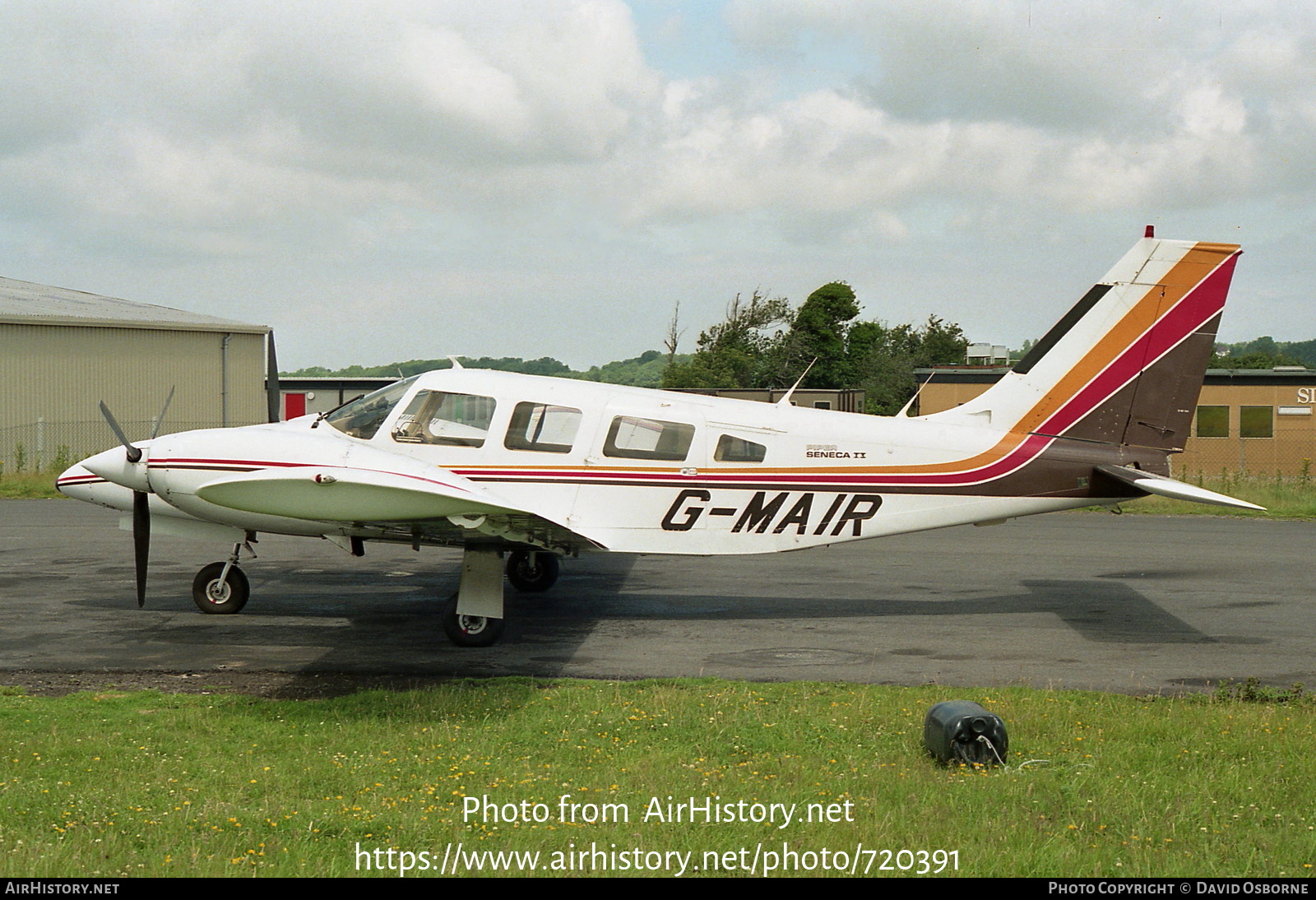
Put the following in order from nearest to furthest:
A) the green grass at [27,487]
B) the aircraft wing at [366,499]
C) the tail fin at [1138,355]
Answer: the aircraft wing at [366,499] < the tail fin at [1138,355] < the green grass at [27,487]

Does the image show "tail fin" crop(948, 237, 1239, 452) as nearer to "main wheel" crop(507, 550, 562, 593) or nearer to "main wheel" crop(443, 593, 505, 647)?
"main wheel" crop(507, 550, 562, 593)

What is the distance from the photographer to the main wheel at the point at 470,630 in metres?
10.6

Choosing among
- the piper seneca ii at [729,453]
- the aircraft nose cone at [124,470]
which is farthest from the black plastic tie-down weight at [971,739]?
the aircraft nose cone at [124,470]

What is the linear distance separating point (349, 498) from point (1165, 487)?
8107mm

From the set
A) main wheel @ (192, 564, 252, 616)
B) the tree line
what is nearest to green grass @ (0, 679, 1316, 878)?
main wheel @ (192, 564, 252, 616)

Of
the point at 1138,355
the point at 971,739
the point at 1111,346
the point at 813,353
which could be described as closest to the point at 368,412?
the point at 971,739

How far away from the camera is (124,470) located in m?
10.7

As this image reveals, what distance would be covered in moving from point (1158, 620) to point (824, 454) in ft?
14.2

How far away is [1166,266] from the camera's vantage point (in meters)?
12.0

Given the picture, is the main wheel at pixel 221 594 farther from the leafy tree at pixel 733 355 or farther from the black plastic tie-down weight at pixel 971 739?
the leafy tree at pixel 733 355

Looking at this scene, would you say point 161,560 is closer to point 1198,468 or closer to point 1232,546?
point 1232,546

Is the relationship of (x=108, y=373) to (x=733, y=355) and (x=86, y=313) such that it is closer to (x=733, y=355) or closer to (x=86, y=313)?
(x=86, y=313)

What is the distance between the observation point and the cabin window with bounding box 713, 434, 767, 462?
1147 centimetres

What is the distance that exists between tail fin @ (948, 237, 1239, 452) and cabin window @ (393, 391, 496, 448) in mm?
5722
